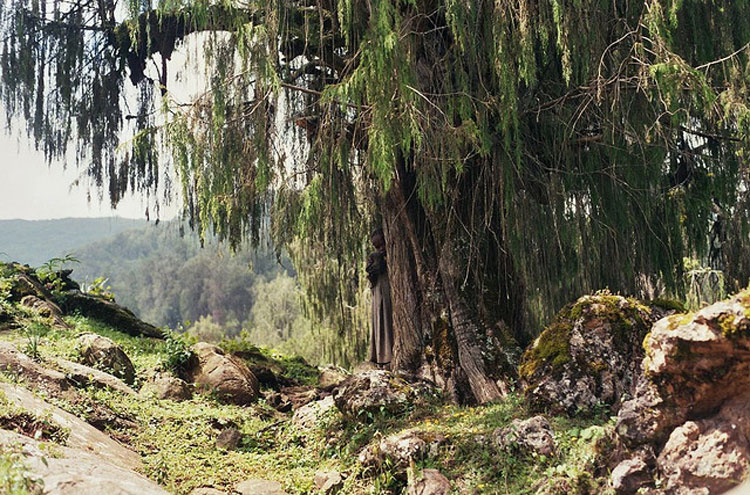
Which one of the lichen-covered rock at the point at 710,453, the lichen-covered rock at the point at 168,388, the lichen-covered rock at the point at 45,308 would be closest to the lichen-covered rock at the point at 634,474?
the lichen-covered rock at the point at 710,453

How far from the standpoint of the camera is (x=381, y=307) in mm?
8164

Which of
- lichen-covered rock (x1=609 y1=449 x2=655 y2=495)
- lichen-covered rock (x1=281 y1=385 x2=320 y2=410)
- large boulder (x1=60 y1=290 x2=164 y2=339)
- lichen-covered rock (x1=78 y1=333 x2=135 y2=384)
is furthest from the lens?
large boulder (x1=60 y1=290 x2=164 y2=339)

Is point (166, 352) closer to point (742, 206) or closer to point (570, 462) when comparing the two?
→ point (570, 462)

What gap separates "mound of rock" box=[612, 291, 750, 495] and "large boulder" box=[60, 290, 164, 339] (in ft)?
24.2

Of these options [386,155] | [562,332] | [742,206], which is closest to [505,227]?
[562,332]

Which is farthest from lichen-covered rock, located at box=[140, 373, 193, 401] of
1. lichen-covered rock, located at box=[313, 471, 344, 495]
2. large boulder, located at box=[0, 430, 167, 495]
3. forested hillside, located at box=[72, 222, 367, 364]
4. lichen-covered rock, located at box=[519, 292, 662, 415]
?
forested hillside, located at box=[72, 222, 367, 364]

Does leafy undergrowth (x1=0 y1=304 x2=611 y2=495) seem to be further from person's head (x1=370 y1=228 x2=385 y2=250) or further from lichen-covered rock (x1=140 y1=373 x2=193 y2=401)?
person's head (x1=370 y1=228 x2=385 y2=250)

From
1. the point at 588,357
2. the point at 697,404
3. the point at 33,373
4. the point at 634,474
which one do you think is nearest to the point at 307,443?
the point at 33,373

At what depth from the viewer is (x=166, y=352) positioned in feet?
26.2

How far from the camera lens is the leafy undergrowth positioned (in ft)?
14.3

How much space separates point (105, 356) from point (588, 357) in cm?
442

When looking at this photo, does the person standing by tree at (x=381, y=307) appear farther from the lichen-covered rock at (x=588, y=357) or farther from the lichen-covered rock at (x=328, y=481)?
the lichen-covered rock at (x=588, y=357)

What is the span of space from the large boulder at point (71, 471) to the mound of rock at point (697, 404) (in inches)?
100

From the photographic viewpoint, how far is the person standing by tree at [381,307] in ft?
26.7
